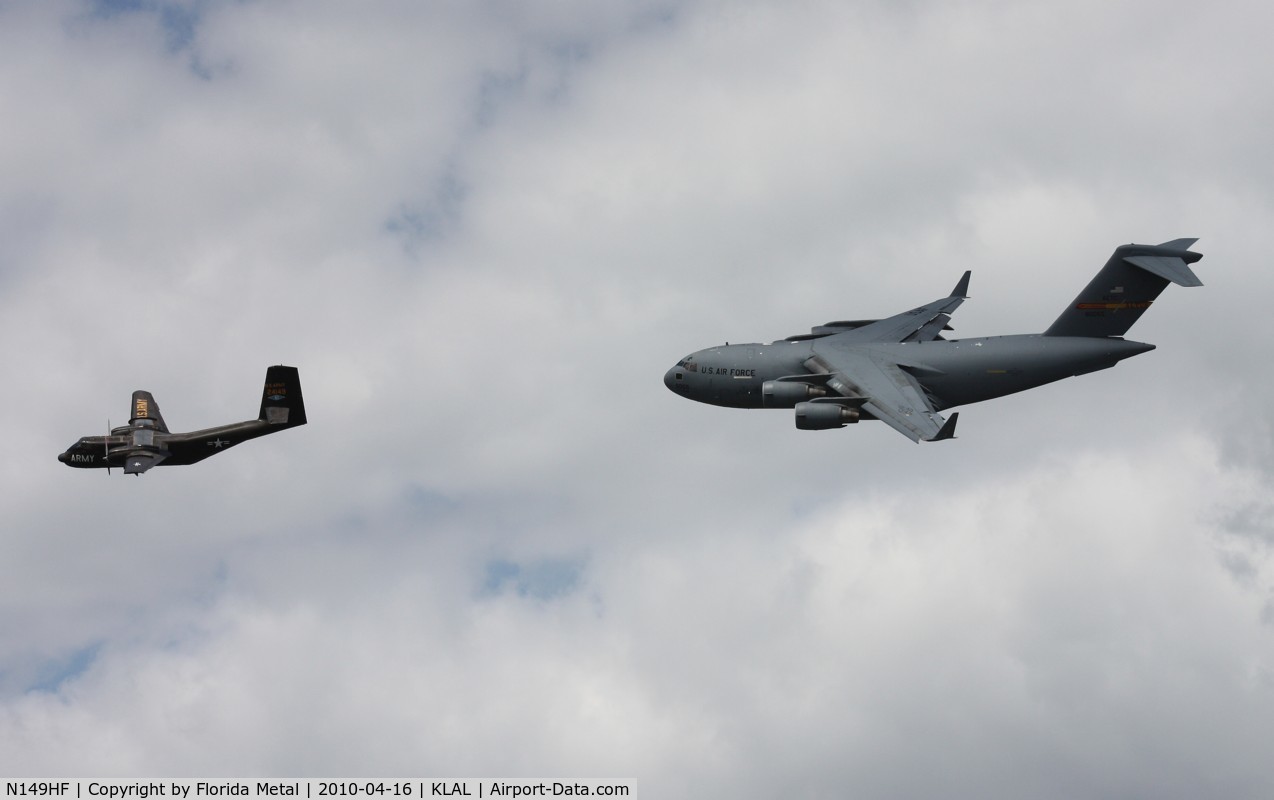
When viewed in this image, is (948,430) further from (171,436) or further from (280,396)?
(171,436)

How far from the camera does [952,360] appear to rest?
7438cm

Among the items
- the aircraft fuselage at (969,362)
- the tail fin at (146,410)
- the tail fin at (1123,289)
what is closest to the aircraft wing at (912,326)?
the aircraft fuselage at (969,362)

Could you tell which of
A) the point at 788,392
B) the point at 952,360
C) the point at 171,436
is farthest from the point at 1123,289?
the point at 171,436

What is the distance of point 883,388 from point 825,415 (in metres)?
2.83

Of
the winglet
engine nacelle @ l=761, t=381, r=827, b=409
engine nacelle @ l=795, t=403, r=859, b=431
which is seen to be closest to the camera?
the winglet

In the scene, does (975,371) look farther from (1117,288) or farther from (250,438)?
(250,438)

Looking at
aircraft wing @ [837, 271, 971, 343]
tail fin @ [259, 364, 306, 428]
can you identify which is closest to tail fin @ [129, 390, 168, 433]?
tail fin @ [259, 364, 306, 428]

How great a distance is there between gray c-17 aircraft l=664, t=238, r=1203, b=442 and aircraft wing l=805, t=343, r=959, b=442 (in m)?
0.08

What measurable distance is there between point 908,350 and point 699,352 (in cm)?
971

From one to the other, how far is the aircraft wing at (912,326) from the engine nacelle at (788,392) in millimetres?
4792

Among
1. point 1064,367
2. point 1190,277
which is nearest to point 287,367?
point 1064,367

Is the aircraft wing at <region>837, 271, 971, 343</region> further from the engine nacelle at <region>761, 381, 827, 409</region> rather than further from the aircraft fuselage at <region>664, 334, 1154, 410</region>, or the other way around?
the engine nacelle at <region>761, 381, 827, 409</region>

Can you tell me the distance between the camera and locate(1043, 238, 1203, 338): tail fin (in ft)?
241

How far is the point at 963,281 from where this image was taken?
81.6 meters
